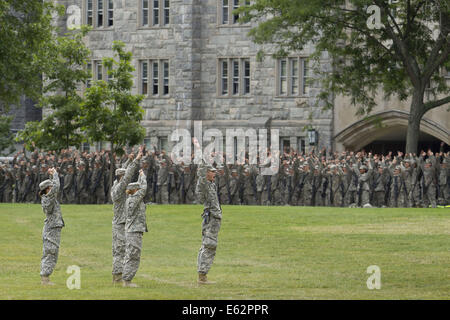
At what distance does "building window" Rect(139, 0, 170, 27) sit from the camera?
183ft

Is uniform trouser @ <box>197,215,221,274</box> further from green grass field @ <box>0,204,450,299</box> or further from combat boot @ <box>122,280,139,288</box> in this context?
combat boot @ <box>122,280,139,288</box>

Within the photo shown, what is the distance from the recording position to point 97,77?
57.0m

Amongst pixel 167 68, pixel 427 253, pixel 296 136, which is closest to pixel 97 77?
pixel 167 68

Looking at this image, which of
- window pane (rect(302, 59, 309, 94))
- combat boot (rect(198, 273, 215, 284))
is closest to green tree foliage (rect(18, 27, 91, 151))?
window pane (rect(302, 59, 309, 94))

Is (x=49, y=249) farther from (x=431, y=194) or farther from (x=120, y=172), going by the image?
(x=431, y=194)

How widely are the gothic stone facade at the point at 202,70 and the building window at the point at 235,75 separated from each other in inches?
1.8

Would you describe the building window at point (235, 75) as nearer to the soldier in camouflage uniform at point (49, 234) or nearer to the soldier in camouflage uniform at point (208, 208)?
the soldier in camouflage uniform at point (49, 234)

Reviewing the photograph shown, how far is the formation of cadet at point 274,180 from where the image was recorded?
3894cm

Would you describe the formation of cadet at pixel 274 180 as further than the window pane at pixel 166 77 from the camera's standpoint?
No

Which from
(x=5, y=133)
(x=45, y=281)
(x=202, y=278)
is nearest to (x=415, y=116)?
(x=202, y=278)

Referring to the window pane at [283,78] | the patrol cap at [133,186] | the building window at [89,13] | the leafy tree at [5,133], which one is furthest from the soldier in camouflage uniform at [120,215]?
the leafy tree at [5,133]

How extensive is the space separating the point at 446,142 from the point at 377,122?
364cm

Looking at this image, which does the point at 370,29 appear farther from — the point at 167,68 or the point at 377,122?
the point at 167,68

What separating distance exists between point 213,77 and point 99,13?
7.23 meters
